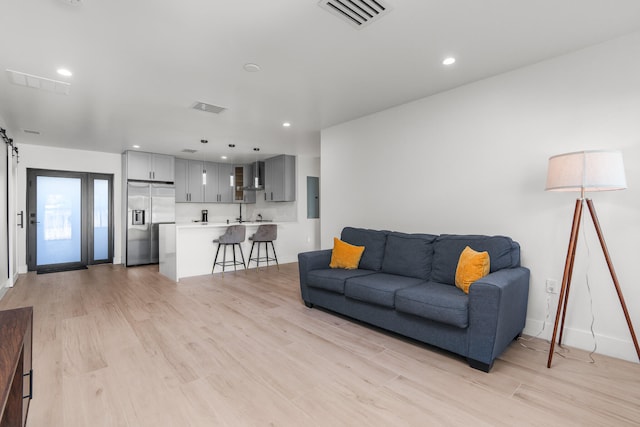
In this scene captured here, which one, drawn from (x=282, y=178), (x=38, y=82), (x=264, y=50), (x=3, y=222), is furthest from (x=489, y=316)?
(x=3, y=222)

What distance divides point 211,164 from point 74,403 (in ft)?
21.7

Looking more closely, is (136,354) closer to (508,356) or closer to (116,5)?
(116,5)

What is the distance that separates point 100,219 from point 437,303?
22.6 feet

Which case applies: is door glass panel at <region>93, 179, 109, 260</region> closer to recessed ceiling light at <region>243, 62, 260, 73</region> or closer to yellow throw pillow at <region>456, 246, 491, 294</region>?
recessed ceiling light at <region>243, 62, 260, 73</region>

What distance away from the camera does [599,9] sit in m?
2.09

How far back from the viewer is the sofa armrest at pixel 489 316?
2146mm

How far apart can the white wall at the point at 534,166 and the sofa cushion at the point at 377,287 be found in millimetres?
872

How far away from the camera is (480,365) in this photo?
221 cm

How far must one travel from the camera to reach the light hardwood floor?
1.74m

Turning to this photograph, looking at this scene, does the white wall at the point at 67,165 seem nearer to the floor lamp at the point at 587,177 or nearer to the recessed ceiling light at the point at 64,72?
the recessed ceiling light at the point at 64,72

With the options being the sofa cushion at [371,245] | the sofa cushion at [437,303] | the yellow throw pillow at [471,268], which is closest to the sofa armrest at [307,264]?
the sofa cushion at [371,245]

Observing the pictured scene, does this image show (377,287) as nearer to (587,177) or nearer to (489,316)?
(489,316)

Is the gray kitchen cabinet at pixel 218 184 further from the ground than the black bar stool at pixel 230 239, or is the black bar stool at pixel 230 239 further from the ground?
the gray kitchen cabinet at pixel 218 184

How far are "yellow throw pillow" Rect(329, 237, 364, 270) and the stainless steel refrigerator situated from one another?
15.5 feet
